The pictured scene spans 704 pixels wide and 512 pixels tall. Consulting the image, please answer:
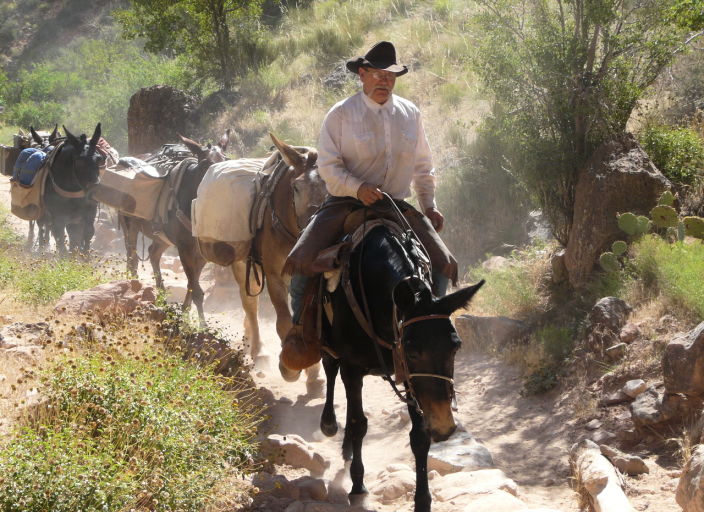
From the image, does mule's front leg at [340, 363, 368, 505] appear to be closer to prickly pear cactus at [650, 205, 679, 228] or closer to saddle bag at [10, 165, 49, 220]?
prickly pear cactus at [650, 205, 679, 228]

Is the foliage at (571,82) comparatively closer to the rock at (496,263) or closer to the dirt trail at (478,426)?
the rock at (496,263)

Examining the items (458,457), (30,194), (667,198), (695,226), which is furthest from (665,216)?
(30,194)

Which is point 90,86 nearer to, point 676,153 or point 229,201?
point 229,201

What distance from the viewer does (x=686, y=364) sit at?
18.7 feet

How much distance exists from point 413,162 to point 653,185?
3.91 metres

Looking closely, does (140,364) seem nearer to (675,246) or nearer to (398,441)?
(398,441)

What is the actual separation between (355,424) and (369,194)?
172cm

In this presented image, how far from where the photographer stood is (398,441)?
282 inches

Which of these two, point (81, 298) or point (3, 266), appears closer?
point (81, 298)

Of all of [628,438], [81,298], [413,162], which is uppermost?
[413,162]

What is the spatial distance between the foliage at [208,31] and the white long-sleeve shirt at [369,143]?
1678 cm

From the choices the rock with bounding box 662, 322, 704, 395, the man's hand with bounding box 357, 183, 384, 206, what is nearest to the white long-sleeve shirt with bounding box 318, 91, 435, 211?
the man's hand with bounding box 357, 183, 384, 206

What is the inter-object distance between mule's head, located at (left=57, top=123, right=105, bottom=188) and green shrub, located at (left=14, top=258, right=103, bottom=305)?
315cm

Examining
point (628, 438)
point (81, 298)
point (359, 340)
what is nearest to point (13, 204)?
point (81, 298)
